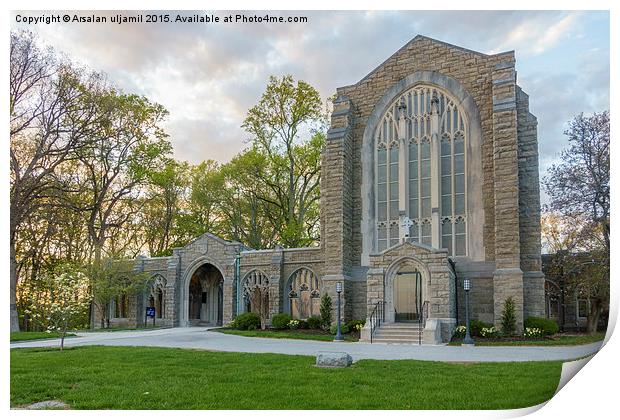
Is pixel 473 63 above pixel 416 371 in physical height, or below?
above

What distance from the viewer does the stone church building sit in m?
15.1

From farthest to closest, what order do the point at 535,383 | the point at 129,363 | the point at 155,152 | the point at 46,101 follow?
the point at 155,152 < the point at 46,101 < the point at 129,363 < the point at 535,383

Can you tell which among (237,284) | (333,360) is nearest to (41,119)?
(333,360)

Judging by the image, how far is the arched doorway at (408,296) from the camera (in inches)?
640

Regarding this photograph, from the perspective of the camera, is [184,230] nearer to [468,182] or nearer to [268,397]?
[468,182]

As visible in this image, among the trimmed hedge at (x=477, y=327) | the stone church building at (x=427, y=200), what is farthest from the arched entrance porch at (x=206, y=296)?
the trimmed hedge at (x=477, y=327)

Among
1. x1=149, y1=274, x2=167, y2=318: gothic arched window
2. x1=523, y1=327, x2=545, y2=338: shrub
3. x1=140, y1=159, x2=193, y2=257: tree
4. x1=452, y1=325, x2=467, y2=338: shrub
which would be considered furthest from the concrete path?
x1=140, y1=159, x2=193, y2=257: tree

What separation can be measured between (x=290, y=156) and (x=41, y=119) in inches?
516

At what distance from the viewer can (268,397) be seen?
24.0 feet

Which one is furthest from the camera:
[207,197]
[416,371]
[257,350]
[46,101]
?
[207,197]

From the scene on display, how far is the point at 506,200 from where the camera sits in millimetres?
15328

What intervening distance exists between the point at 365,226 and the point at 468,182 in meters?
3.26
